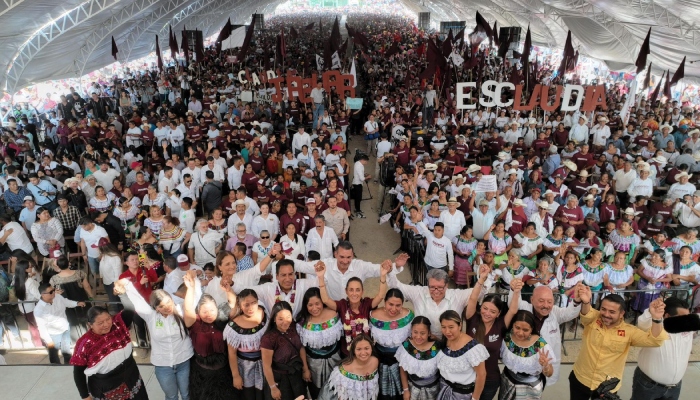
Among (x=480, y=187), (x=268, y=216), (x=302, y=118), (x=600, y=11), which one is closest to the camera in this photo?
(x=268, y=216)

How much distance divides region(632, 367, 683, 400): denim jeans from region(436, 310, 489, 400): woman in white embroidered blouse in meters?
1.38

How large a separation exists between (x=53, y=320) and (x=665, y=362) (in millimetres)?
5651

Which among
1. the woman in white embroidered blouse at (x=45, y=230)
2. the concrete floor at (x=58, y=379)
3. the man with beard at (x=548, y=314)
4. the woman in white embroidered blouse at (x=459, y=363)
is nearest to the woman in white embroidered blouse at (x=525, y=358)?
the man with beard at (x=548, y=314)

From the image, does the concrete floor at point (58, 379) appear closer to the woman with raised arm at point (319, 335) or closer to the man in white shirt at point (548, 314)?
→ the man in white shirt at point (548, 314)

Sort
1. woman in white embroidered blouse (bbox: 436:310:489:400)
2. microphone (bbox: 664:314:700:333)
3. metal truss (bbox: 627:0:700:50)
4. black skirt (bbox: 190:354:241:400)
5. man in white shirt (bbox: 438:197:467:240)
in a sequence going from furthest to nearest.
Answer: metal truss (bbox: 627:0:700:50) < man in white shirt (bbox: 438:197:467:240) < black skirt (bbox: 190:354:241:400) < woman in white embroidered blouse (bbox: 436:310:489:400) < microphone (bbox: 664:314:700:333)

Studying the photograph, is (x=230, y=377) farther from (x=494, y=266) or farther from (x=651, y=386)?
(x=494, y=266)

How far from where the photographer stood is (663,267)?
5941mm

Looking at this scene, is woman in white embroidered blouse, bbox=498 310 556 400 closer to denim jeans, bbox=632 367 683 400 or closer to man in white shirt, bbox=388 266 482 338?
man in white shirt, bbox=388 266 482 338

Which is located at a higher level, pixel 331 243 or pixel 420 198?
pixel 331 243

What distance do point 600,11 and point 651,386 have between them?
18.4 m

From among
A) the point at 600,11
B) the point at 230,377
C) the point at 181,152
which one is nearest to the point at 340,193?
the point at 230,377

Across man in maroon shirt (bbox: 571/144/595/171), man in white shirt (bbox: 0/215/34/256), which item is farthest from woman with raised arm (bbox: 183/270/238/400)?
man in maroon shirt (bbox: 571/144/595/171)

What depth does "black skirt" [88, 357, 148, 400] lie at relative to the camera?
3.53 metres

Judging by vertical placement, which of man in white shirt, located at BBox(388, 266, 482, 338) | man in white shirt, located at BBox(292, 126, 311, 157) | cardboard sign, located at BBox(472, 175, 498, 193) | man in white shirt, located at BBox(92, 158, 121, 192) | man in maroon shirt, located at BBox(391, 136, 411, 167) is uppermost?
man in white shirt, located at BBox(388, 266, 482, 338)
